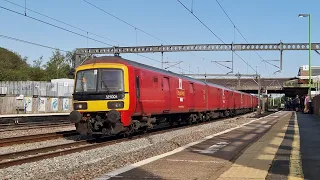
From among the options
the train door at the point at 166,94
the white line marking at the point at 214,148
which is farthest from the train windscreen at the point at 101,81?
the train door at the point at 166,94

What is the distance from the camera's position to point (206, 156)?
10.6 meters

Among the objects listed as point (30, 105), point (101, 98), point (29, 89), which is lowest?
point (30, 105)

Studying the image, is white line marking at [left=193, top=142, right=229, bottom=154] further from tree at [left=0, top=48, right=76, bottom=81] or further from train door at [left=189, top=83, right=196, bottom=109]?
tree at [left=0, top=48, right=76, bottom=81]

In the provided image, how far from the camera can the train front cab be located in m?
14.5

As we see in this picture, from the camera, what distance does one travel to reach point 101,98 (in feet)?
48.0

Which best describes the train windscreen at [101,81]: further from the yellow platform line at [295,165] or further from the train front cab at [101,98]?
the yellow platform line at [295,165]

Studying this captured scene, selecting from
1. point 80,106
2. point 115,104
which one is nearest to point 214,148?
point 115,104

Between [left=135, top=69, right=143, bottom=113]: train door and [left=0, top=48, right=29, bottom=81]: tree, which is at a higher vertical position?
[left=0, top=48, right=29, bottom=81]: tree

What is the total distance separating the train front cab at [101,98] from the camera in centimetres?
1446

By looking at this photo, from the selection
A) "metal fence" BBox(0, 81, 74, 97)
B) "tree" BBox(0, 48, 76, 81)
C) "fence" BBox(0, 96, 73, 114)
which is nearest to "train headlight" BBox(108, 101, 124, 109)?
"fence" BBox(0, 96, 73, 114)

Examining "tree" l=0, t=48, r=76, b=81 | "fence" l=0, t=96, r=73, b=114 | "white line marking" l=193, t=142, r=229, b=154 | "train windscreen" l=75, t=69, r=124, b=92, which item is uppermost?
"tree" l=0, t=48, r=76, b=81

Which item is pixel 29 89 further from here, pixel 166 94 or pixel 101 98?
pixel 101 98

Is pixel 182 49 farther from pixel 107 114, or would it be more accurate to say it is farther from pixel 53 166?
pixel 53 166

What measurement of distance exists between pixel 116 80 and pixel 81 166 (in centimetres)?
598
